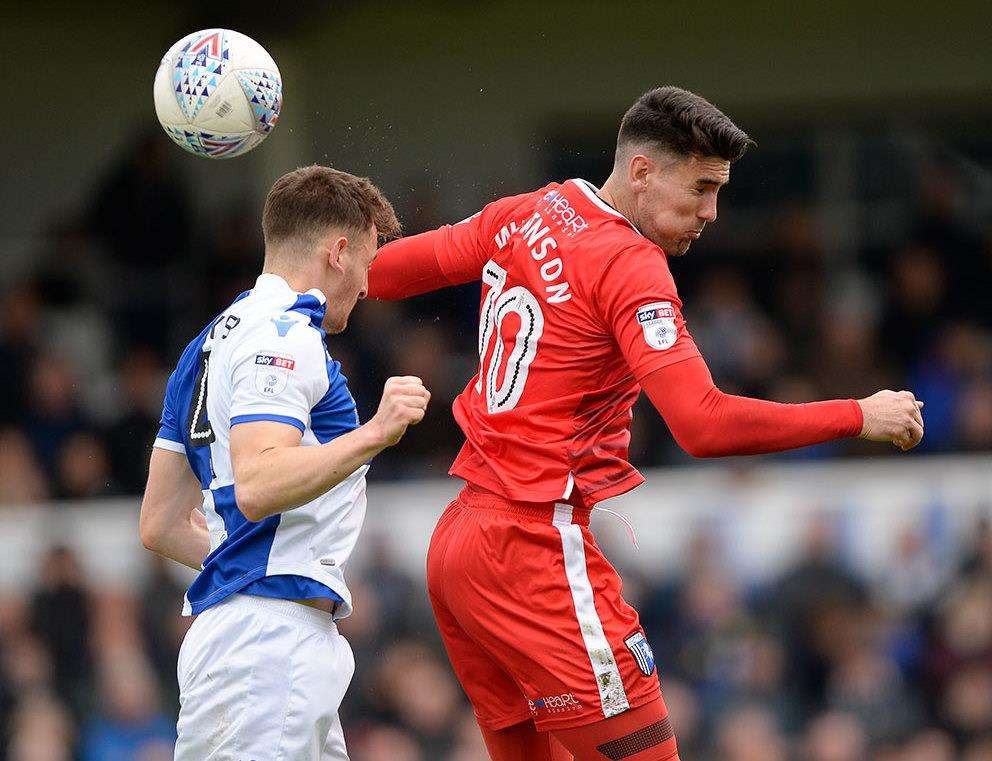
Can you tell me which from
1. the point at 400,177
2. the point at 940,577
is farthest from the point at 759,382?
the point at 400,177

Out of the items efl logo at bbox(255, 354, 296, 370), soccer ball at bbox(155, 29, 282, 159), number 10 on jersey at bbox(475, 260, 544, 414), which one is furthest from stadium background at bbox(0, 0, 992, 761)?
efl logo at bbox(255, 354, 296, 370)

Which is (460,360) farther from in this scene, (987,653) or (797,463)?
(987,653)

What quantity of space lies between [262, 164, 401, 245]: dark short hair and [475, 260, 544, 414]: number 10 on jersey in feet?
1.39

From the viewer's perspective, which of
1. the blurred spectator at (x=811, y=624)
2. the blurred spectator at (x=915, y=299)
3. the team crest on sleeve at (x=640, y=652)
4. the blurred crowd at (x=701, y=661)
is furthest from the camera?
the blurred spectator at (x=915, y=299)

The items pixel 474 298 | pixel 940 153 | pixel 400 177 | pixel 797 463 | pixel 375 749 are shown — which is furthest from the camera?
pixel 940 153

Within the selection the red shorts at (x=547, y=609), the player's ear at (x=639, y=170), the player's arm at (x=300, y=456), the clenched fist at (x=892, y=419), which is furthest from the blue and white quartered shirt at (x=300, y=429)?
the clenched fist at (x=892, y=419)

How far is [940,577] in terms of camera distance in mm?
9094

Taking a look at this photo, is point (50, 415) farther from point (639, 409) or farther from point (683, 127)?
point (683, 127)

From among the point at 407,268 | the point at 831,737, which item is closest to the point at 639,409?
the point at 831,737

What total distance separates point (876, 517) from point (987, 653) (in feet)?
3.29

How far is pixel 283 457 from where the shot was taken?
3.38 m

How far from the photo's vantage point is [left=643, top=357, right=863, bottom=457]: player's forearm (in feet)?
12.1

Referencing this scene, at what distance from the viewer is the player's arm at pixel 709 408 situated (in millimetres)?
3684

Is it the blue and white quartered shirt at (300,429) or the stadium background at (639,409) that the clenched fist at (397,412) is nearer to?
the blue and white quartered shirt at (300,429)
